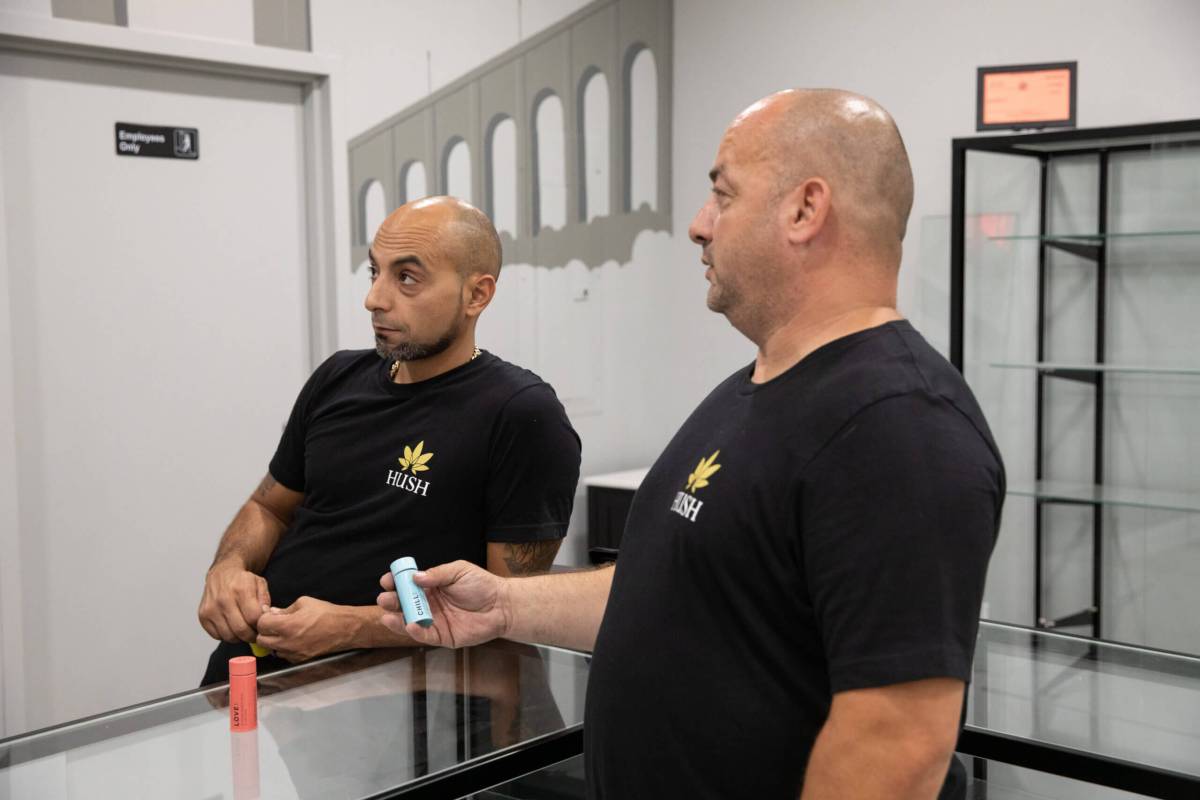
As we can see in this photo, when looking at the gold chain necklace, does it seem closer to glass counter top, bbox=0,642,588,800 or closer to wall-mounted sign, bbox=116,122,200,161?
glass counter top, bbox=0,642,588,800

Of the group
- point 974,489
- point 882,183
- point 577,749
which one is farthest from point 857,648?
point 577,749

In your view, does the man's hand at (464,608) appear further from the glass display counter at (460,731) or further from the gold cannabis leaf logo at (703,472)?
the gold cannabis leaf logo at (703,472)

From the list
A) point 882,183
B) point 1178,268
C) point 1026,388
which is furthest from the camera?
point 1026,388

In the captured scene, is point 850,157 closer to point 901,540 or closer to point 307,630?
point 901,540

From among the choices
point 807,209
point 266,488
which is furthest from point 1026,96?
point 807,209

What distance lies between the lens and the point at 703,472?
1151 millimetres

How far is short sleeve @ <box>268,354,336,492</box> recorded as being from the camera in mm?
2316

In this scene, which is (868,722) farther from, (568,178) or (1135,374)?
(568,178)

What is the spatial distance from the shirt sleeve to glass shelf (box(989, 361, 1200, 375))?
9.44 feet

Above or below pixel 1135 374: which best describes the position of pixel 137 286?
above

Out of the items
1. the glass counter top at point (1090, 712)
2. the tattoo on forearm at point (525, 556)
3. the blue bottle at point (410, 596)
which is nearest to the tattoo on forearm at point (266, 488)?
the tattoo on forearm at point (525, 556)

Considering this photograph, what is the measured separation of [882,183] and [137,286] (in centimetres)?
278

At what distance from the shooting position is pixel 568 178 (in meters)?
4.61

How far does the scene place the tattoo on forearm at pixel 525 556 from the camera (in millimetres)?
2014
